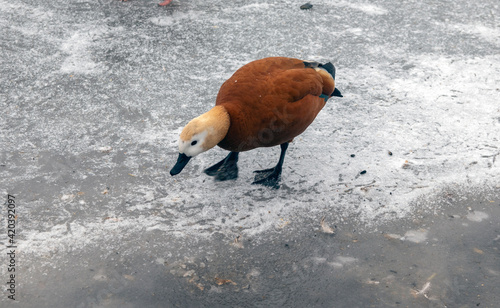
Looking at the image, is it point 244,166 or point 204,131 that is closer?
point 204,131

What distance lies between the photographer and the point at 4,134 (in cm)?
381

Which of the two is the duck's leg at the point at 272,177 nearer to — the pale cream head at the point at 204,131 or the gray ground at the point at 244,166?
the gray ground at the point at 244,166

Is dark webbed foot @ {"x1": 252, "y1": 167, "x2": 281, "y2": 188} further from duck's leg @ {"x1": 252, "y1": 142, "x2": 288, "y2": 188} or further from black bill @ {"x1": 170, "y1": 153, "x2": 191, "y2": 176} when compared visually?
black bill @ {"x1": 170, "y1": 153, "x2": 191, "y2": 176}

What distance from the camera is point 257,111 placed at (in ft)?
9.66

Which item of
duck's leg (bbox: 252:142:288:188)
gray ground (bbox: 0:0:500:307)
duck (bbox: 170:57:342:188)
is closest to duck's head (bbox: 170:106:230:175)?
duck (bbox: 170:57:342:188)

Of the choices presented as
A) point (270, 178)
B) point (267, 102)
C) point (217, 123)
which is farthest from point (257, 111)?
point (270, 178)

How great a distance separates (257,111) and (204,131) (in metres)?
0.38

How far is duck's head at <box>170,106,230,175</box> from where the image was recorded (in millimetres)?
2842

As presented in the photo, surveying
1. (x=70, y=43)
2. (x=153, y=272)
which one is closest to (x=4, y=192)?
(x=153, y=272)

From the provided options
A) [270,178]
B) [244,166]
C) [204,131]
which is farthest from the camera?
[244,166]

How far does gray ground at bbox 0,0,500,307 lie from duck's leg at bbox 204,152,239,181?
0.07 meters

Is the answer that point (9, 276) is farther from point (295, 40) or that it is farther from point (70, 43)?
point (295, 40)

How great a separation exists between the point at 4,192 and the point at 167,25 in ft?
9.43

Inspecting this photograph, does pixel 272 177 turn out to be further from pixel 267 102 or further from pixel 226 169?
pixel 267 102
